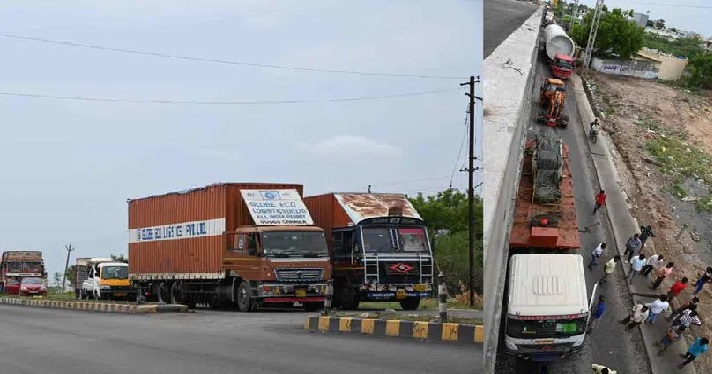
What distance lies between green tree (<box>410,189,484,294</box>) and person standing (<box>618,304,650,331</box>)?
406 cm

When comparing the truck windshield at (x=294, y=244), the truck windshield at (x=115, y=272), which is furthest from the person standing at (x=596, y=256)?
the truck windshield at (x=115, y=272)

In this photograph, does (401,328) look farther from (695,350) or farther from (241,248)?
(695,350)

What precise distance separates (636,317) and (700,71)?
2978 centimetres

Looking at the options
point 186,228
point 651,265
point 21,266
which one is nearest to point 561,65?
point 651,265

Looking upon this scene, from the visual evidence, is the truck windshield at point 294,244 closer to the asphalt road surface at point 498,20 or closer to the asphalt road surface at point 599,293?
the asphalt road surface at point 599,293

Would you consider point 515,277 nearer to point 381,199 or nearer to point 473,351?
point 473,351

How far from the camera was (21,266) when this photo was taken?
143 feet

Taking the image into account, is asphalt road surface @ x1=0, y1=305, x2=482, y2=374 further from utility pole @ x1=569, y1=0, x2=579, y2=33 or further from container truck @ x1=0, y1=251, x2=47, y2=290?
container truck @ x1=0, y1=251, x2=47, y2=290

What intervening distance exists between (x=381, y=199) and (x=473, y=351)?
10624 millimetres

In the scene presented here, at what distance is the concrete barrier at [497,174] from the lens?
5.98 meters

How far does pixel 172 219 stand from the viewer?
2302 cm

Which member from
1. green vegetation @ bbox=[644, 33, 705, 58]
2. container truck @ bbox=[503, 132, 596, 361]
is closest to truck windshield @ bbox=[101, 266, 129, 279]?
container truck @ bbox=[503, 132, 596, 361]

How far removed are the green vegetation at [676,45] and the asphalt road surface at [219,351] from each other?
137 ft

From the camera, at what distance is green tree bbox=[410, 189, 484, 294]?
28.3 metres
